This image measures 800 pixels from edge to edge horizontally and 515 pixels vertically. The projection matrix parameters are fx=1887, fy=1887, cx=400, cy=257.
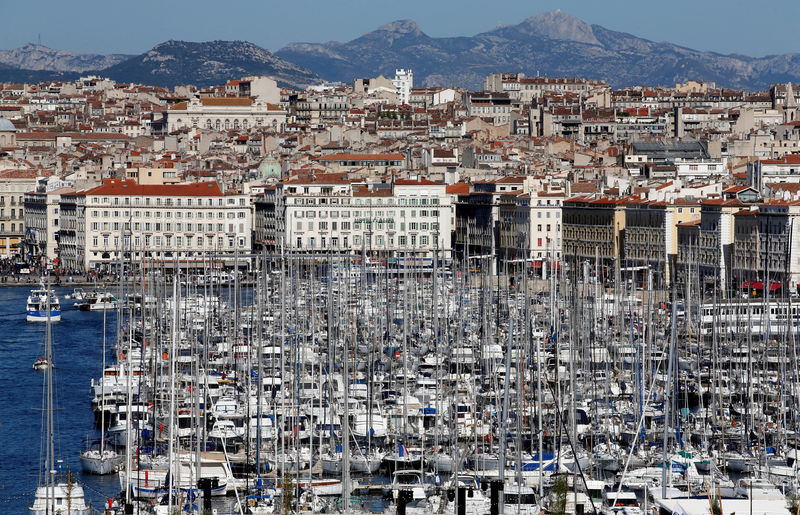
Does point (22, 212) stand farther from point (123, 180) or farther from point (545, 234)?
point (545, 234)

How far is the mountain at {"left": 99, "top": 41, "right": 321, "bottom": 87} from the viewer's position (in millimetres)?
178750

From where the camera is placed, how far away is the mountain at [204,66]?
586 ft

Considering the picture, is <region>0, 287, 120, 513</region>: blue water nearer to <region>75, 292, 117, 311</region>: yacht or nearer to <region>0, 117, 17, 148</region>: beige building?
<region>75, 292, 117, 311</region>: yacht

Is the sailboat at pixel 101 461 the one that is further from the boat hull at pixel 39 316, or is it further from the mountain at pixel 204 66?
the mountain at pixel 204 66

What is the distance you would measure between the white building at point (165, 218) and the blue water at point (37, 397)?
10.8 m

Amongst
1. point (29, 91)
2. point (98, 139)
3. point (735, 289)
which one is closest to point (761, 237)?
point (735, 289)

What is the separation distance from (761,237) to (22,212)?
92.2ft

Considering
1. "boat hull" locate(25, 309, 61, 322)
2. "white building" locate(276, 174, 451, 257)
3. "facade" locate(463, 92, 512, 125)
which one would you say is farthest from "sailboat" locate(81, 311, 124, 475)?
"facade" locate(463, 92, 512, 125)

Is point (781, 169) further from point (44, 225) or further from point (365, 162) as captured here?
point (44, 225)

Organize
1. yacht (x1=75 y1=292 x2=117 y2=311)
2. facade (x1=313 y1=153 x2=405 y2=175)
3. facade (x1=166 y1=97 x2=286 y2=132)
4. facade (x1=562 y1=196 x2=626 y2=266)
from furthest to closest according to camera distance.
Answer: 1. facade (x1=166 y1=97 x2=286 y2=132)
2. facade (x1=313 y1=153 x2=405 y2=175)
3. facade (x1=562 y1=196 x2=626 y2=266)
4. yacht (x1=75 y1=292 x2=117 y2=311)

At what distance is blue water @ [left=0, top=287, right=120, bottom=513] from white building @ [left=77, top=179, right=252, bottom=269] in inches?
427

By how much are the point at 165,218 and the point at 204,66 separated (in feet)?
424

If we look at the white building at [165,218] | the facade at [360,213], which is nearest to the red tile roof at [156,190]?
the white building at [165,218]

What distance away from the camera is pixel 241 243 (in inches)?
2199
